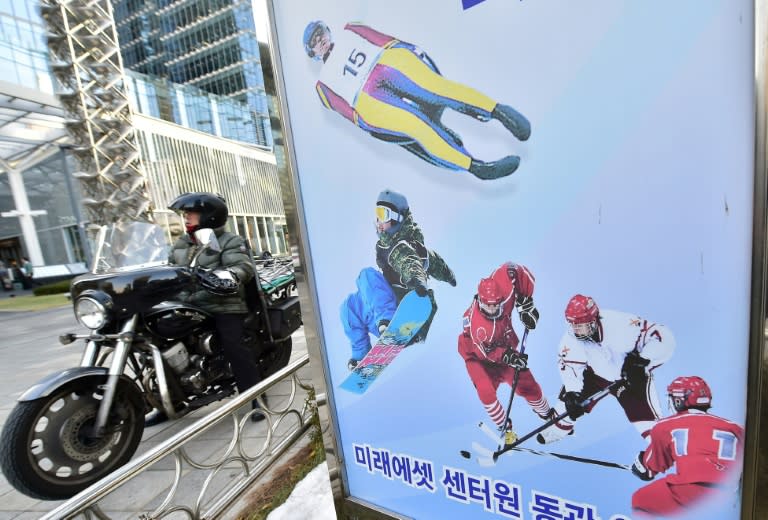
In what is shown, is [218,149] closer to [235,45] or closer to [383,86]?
[235,45]

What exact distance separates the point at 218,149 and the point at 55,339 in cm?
1926

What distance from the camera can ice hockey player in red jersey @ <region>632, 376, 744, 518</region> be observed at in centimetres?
81

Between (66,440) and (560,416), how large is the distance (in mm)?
2619

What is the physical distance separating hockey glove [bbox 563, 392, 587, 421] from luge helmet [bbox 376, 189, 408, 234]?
0.58m

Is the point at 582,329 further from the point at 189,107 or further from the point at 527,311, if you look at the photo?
the point at 189,107

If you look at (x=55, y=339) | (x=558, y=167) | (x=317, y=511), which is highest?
(x=558, y=167)

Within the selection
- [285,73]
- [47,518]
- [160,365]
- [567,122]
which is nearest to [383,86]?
[285,73]

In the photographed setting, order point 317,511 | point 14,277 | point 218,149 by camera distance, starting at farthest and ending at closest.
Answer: point 218,149
point 14,277
point 317,511

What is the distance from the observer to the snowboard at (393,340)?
1.09 m

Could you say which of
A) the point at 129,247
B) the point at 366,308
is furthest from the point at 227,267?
the point at 366,308

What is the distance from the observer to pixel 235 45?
33312mm

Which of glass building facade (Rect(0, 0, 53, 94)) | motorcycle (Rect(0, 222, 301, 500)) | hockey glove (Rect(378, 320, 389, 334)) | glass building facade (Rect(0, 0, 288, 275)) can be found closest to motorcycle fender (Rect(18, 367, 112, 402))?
motorcycle (Rect(0, 222, 301, 500))

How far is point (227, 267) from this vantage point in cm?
305

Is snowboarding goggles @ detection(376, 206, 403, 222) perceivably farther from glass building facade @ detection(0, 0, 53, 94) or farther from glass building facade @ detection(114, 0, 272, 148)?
glass building facade @ detection(114, 0, 272, 148)
